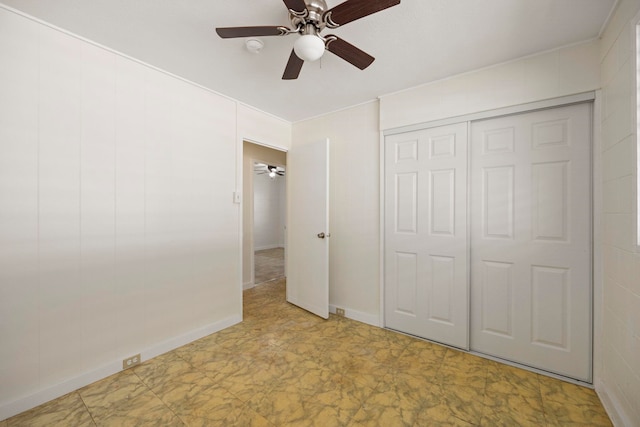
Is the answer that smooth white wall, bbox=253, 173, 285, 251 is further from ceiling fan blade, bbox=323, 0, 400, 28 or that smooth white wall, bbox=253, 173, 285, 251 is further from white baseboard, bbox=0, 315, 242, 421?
ceiling fan blade, bbox=323, 0, 400, 28

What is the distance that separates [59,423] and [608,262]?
3494 millimetres

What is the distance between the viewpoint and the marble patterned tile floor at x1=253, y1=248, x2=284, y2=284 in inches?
190

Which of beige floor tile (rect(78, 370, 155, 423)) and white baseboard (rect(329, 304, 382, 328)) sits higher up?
white baseboard (rect(329, 304, 382, 328))

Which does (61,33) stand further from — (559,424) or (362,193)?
(559,424)

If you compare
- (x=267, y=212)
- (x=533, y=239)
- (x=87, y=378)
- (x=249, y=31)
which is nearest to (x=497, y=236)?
(x=533, y=239)

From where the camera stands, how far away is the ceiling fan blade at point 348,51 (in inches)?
60.4

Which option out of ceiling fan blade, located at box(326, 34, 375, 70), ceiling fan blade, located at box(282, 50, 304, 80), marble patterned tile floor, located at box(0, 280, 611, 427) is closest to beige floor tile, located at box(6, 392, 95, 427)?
marble patterned tile floor, located at box(0, 280, 611, 427)

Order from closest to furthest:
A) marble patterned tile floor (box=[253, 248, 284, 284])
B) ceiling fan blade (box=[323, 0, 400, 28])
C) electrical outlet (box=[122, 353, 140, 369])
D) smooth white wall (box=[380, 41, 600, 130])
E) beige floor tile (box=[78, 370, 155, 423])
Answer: ceiling fan blade (box=[323, 0, 400, 28]), beige floor tile (box=[78, 370, 155, 423]), smooth white wall (box=[380, 41, 600, 130]), electrical outlet (box=[122, 353, 140, 369]), marble patterned tile floor (box=[253, 248, 284, 284])

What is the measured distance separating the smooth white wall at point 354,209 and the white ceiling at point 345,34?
61 centimetres

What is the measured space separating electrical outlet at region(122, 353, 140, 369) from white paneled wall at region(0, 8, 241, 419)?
39 mm

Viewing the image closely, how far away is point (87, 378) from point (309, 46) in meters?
2.66

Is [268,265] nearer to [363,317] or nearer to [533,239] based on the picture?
[363,317]

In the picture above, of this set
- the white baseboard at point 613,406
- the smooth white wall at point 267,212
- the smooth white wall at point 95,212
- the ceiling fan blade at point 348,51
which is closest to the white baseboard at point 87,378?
the smooth white wall at point 95,212

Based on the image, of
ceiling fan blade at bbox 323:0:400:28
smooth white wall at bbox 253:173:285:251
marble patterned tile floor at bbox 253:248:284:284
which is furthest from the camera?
smooth white wall at bbox 253:173:285:251
